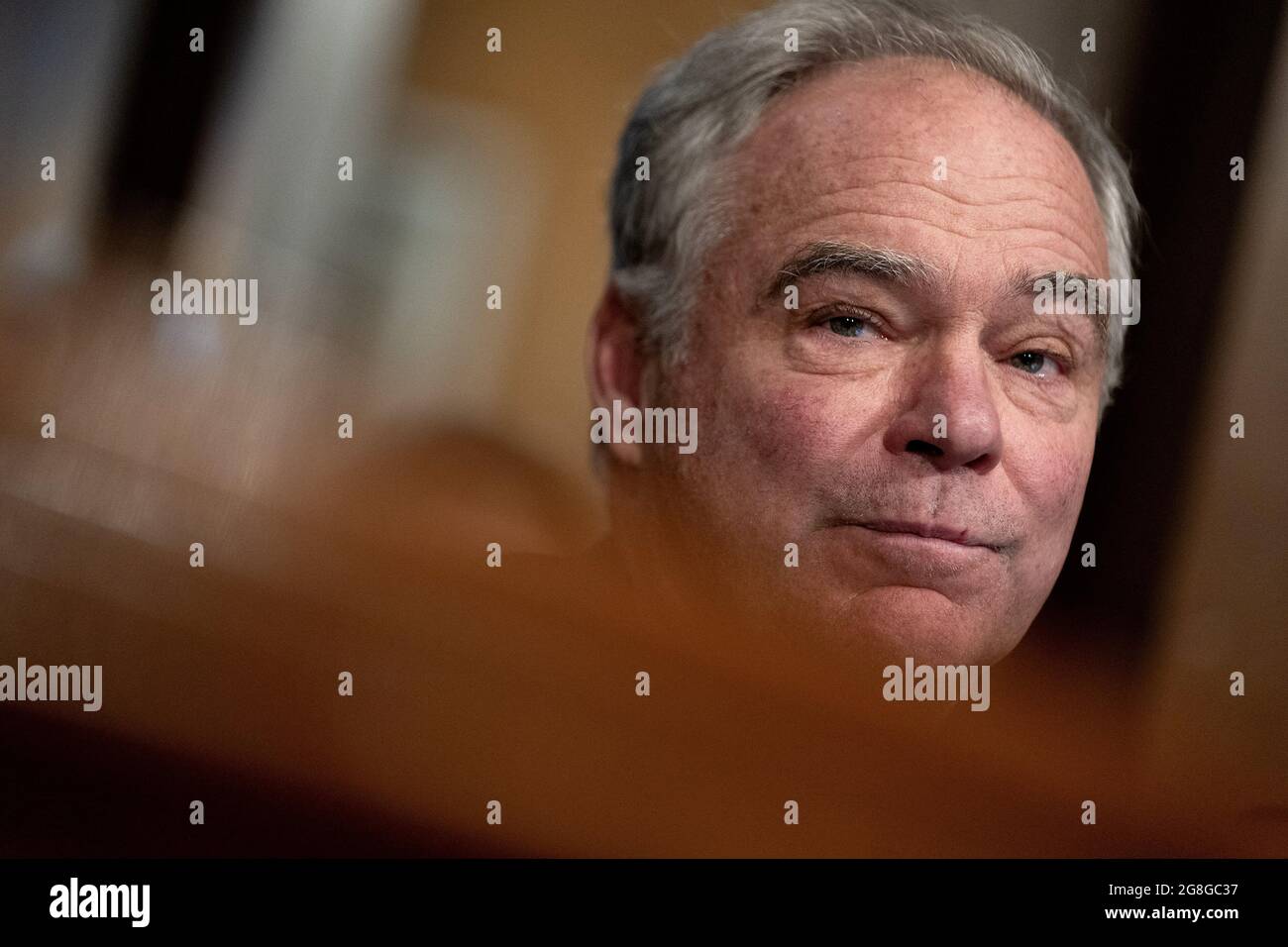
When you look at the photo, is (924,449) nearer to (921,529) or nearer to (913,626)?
(921,529)

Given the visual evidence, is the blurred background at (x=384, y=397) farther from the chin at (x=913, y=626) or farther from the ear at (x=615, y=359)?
the chin at (x=913, y=626)

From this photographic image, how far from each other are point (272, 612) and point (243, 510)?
122 millimetres

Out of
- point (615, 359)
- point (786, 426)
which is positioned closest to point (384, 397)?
point (615, 359)

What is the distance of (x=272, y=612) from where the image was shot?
122 cm

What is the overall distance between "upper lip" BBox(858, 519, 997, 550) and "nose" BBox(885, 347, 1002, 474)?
60 millimetres

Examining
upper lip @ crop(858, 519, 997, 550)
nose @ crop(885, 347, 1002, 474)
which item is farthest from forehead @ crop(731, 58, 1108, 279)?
A: upper lip @ crop(858, 519, 997, 550)

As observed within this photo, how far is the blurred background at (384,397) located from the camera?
3.93 feet

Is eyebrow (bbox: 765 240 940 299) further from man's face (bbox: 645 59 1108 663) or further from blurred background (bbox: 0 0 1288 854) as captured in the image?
blurred background (bbox: 0 0 1288 854)

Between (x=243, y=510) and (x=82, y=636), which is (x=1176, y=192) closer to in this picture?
(x=243, y=510)

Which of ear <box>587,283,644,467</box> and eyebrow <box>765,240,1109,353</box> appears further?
ear <box>587,283,644,467</box>

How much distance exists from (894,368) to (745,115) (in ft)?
1.14

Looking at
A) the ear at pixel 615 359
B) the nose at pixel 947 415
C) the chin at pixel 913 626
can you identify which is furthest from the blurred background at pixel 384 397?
the nose at pixel 947 415

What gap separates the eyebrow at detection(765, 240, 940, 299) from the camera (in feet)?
3.76
